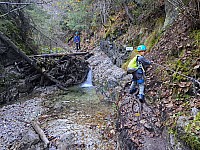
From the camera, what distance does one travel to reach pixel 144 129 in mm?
4684

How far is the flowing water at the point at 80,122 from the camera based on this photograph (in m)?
6.14

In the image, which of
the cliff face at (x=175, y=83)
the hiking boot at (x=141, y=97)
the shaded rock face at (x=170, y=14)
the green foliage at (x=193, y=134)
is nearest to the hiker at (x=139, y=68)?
the hiking boot at (x=141, y=97)

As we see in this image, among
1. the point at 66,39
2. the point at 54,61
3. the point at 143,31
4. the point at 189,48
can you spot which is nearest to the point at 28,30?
the point at 54,61

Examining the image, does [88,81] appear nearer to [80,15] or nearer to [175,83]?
[175,83]

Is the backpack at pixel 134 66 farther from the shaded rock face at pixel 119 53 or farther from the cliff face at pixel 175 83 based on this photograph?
the shaded rock face at pixel 119 53

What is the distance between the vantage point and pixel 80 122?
299 inches

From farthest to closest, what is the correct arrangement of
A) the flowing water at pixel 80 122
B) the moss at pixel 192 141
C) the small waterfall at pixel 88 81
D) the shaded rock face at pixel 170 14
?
1. the small waterfall at pixel 88 81
2. the shaded rock face at pixel 170 14
3. the flowing water at pixel 80 122
4. the moss at pixel 192 141

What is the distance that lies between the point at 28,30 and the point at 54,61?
122 inches

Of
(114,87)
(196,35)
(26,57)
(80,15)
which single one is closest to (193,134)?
(196,35)

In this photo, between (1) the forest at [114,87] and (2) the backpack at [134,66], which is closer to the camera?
(1) the forest at [114,87]

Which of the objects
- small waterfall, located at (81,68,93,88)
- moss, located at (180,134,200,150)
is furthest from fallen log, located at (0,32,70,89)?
moss, located at (180,134,200,150)

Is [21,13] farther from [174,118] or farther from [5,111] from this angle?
[174,118]

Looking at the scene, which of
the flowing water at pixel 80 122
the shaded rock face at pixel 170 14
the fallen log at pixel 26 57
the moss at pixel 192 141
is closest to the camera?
the moss at pixel 192 141

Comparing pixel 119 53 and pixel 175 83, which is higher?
pixel 119 53
